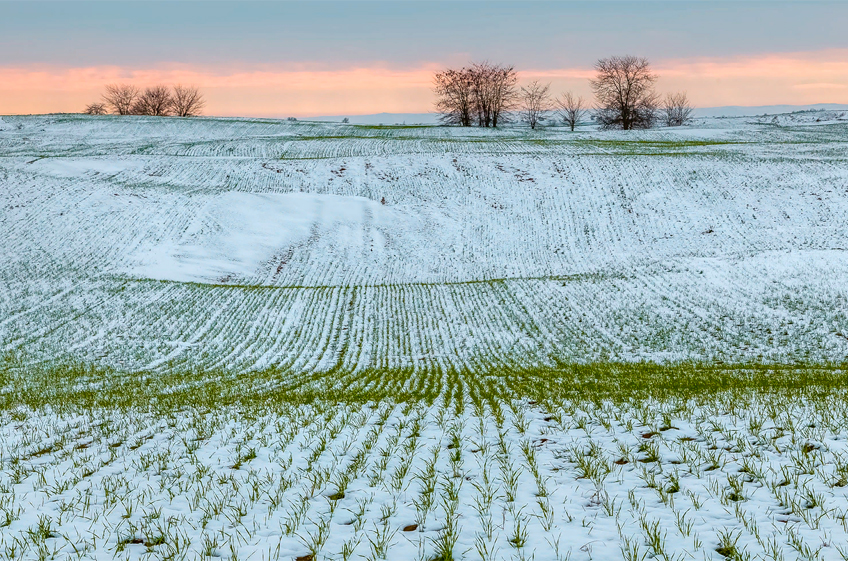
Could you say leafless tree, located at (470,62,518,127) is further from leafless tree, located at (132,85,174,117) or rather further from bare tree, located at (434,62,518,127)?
leafless tree, located at (132,85,174,117)

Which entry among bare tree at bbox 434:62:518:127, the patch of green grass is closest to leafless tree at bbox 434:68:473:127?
bare tree at bbox 434:62:518:127

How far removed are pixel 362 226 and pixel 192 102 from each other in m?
107

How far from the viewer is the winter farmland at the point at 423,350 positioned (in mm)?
6133

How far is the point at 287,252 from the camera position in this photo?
46031mm

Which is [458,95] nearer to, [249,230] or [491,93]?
[491,93]

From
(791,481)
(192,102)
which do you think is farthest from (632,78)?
(791,481)

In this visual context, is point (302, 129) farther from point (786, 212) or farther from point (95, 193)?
point (786, 212)

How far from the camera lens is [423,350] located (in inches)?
976

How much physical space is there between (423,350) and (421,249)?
2286 centimetres

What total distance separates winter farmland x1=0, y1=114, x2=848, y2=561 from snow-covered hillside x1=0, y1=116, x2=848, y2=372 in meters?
0.27

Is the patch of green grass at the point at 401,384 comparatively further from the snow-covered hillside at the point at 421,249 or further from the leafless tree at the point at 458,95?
the leafless tree at the point at 458,95

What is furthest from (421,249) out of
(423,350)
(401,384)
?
(401,384)

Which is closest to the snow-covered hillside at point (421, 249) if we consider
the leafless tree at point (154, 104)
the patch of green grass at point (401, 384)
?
the patch of green grass at point (401, 384)

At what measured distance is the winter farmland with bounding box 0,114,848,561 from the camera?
613cm
